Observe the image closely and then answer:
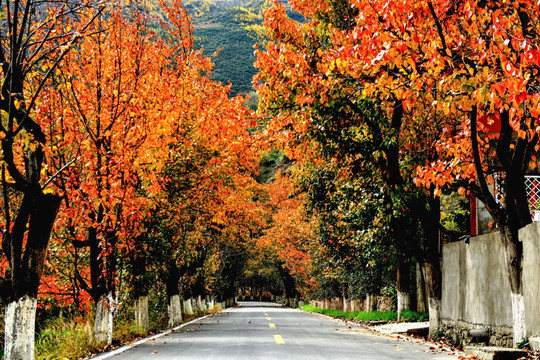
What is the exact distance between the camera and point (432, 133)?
645 inches

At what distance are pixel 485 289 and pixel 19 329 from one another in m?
9.73

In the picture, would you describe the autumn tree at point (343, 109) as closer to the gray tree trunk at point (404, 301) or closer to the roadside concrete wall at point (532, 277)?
the roadside concrete wall at point (532, 277)

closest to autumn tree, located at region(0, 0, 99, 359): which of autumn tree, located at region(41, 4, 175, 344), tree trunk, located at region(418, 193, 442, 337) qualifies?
autumn tree, located at region(41, 4, 175, 344)

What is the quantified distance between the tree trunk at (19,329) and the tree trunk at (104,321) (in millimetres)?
4721

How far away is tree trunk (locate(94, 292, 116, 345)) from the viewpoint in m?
13.5

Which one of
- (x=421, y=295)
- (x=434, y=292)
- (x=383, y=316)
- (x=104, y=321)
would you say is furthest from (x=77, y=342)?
(x=421, y=295)

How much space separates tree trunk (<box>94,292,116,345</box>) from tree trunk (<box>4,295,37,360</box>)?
4.72m

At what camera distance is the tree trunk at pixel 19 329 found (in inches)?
337

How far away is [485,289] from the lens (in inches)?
524

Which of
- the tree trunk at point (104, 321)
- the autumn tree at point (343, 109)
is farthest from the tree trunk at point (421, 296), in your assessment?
the tree trunk at point (104, 321)

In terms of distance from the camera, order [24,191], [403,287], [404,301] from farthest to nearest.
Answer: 1. [403,287]
2. [404,301]
3. [24,191]

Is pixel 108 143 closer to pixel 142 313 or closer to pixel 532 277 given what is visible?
pixel 142 313

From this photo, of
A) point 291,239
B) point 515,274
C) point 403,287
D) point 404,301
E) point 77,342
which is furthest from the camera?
point 291,239

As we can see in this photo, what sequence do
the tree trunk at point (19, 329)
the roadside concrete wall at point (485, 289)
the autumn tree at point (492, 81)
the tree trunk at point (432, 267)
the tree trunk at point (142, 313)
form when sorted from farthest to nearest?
the tree trunk at point (142, 313) < the tree trunk at point (432, 267) < the roadside concrete wall at point (485, 289) < the autumn tree at point (492, 81) < the tree trunk at point (19, 329)
